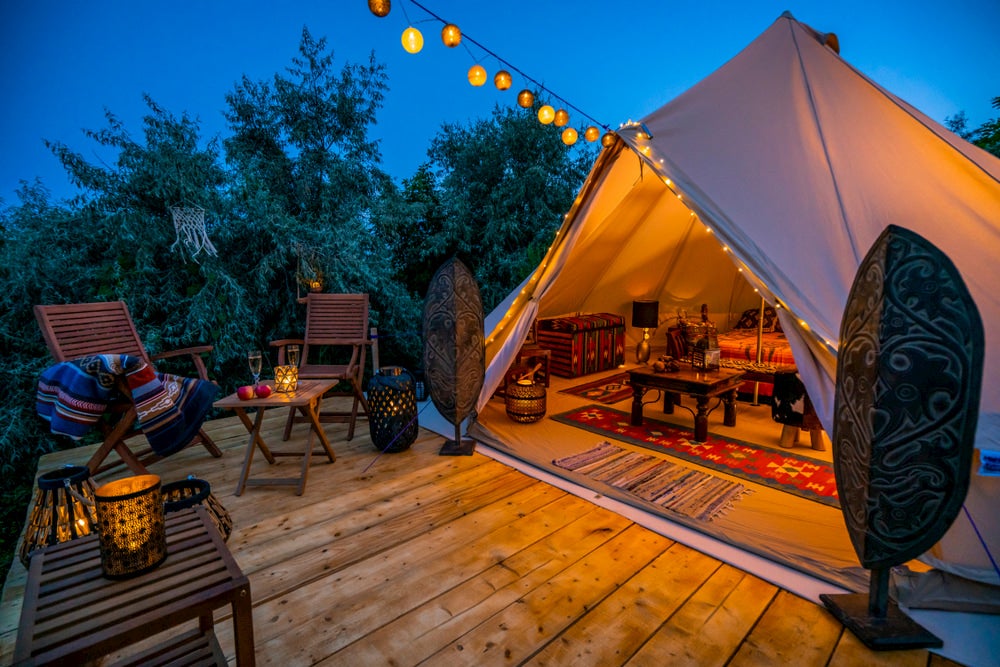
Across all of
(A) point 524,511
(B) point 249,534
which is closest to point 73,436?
(B) point 249,534

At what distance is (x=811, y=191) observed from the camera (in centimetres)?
248

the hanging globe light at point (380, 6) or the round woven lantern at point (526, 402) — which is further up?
the hanging globe light at point (380, 6)

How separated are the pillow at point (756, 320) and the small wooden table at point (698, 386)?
2081 mm

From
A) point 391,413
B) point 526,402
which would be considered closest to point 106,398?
point 391,413

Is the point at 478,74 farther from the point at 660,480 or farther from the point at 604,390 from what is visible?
the point at 604,390

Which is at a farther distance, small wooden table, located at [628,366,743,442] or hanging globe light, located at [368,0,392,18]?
small wooden table, located at [628,366,743,442]

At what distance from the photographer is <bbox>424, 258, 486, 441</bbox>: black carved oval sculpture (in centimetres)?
314

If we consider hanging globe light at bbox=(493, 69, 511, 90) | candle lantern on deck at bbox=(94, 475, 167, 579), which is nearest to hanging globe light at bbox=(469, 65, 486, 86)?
hanging globe light at bbox=(493, 69, 511, 90)

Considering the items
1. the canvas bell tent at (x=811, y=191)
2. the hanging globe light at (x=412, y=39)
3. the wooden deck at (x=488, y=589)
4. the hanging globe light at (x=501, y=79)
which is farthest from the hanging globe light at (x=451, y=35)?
the wooden deck at (x=488, y=589)

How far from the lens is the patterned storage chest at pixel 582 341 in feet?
17.5

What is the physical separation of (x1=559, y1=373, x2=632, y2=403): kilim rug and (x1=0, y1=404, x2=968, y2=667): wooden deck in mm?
1996

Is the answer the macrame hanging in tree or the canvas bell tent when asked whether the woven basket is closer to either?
the canvas bell tent

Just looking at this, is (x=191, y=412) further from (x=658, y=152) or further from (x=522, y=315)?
(x=658, y=152)

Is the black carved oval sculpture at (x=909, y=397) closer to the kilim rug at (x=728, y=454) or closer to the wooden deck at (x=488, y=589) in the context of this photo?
the wooden deck at (x=488, y=589)
